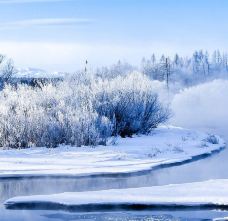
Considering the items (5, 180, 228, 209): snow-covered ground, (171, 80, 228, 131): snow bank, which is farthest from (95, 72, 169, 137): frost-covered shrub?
(171, 80, 228, 131): snow bank

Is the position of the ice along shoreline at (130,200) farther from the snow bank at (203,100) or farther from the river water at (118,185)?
the snow bank at (203,100)

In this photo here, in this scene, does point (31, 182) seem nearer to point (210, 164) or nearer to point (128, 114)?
point (210, 164)

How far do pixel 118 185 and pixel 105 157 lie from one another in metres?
4.06

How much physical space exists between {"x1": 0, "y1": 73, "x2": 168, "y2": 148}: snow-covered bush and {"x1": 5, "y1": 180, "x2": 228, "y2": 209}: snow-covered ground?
28.7 ft

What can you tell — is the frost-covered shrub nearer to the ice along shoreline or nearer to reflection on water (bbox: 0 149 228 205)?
reflection on water (bbox: 0 149 228 205)

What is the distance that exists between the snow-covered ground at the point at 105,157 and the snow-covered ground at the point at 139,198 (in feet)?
9.92

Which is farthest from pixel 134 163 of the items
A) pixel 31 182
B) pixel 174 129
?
pixel 174 129

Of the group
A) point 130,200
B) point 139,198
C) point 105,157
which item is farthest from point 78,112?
point 130,200

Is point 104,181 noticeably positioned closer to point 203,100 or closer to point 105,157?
point 105,157

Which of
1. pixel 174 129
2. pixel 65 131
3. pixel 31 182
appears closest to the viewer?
pixel 31 182

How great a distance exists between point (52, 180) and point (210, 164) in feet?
16.0

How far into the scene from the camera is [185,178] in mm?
15008

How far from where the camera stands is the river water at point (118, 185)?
10820 millimetres

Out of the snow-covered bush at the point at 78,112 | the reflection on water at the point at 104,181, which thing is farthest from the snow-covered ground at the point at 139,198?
the snow-covered bush at the point at 78,112
